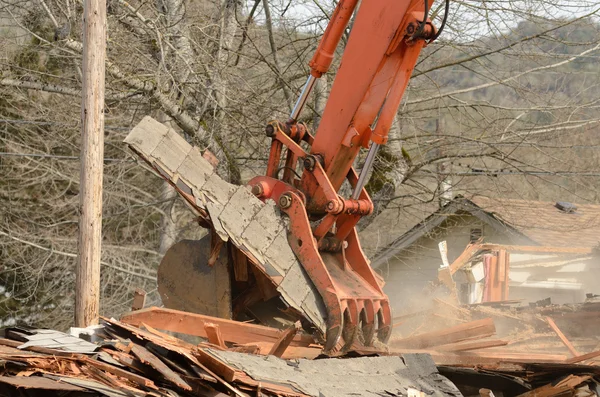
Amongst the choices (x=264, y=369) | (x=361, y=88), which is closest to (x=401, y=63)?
(x=361, y=88)

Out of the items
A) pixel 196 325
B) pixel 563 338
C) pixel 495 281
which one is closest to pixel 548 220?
pixel 495 281

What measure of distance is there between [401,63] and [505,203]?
8231 mm

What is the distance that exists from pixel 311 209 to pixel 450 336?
2.69 metres

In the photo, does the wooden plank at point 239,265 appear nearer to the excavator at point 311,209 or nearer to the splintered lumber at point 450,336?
the excavator at point 311,209

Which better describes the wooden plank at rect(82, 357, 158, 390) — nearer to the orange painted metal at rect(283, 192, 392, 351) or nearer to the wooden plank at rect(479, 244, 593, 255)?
the orange painted metal at rect(283, 192, 392, 351)

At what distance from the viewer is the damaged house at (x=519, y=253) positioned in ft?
56.8

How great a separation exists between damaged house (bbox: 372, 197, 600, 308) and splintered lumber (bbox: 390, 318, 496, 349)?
6.39 metres

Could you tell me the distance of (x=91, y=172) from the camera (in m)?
7.62

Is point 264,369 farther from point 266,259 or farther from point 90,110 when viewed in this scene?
point 90,110

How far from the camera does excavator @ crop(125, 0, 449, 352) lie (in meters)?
7.58

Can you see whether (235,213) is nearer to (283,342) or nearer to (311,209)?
(311,209)

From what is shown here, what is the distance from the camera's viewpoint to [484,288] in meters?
15.7

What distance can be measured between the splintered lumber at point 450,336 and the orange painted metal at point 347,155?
1.62 m

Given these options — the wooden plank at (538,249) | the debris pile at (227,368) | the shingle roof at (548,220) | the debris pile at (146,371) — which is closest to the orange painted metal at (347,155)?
the debris pile at (227,368)
